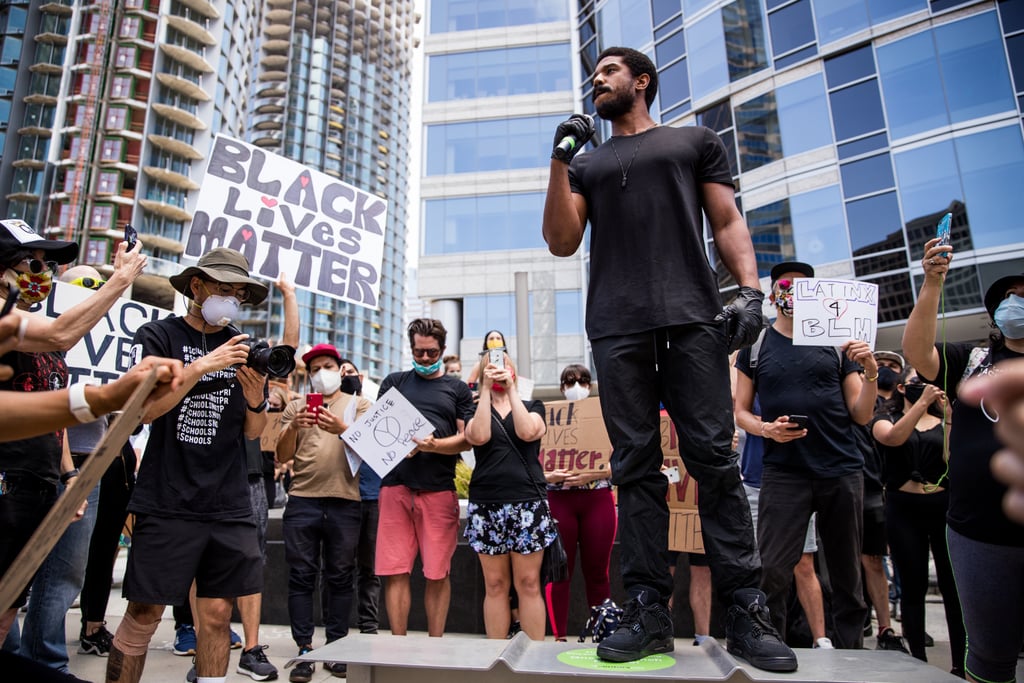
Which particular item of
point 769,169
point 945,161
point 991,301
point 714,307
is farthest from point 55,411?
point 769,169

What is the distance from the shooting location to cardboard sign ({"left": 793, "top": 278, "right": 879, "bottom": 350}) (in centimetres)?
367

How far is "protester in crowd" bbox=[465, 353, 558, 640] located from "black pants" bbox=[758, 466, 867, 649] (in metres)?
1.24

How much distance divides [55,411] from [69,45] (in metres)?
52.7

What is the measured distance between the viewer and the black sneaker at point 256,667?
396 cm

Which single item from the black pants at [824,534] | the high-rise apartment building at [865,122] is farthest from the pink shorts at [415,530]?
the high-rise apartment building at [865,122]

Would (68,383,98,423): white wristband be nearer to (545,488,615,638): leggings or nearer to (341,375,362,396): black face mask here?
(545,488,615,638): leggings

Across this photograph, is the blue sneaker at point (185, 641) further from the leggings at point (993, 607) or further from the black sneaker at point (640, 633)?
the leggings at point (993, 607)

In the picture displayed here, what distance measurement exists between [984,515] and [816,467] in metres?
1.29

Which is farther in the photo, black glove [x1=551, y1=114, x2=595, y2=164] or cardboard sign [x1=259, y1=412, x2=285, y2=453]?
cardboard sign [x1=259, y1=412, x2=285, y2=453]

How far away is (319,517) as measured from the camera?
4.57 m

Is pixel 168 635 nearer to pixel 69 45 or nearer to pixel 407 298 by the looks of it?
pixel 69 45

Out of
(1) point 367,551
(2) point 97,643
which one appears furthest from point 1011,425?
(2) point 97,643

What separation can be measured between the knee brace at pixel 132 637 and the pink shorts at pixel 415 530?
1.52 m

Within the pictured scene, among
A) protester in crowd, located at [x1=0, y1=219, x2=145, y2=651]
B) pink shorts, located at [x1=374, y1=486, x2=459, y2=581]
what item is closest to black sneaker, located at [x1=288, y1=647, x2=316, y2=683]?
pink shorts, located at [x1=374, y1=486, x2=459, y2=581]
